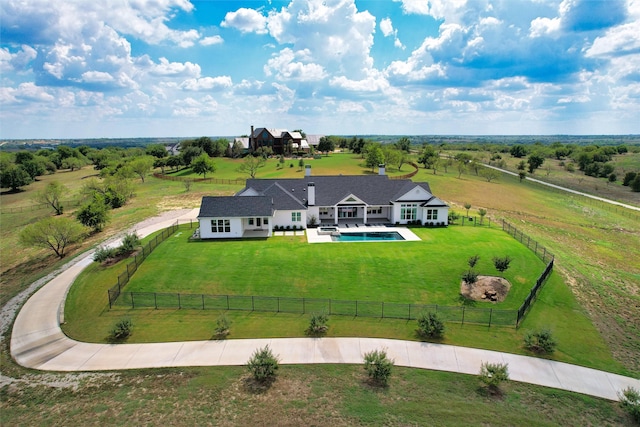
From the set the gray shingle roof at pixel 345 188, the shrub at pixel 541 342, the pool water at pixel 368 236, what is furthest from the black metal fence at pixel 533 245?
the shrub at pixel 541 342

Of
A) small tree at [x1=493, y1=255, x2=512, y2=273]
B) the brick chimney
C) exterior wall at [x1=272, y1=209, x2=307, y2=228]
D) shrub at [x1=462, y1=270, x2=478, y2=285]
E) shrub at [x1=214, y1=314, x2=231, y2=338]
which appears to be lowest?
shrub at [x1=214, y1=314, x2=231, y2=338]

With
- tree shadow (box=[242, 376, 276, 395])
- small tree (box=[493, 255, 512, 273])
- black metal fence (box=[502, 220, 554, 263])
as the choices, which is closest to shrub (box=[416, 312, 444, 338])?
tree shadow (box=[242, 376, 276, 395])

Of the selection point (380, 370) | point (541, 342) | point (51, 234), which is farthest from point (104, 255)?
point (541, 342)

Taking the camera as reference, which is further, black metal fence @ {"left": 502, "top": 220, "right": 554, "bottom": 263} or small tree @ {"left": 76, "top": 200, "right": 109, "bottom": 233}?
small tree @ {"left": 76, "top": 200, "right": 109, "bottom": 233}

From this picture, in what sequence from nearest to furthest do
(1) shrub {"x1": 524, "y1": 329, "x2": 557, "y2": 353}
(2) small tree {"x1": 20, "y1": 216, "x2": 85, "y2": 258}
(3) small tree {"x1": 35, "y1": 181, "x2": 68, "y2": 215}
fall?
(1) shrub {"x1": 524, "y1": 329, "x2": 557, "y2": 353}
(2) small tree {"x1": 20, "y1": 216, "x2": 85, "y2": 258}
(3) small tree {"x1": 35, "y1": 181, "x2": 68, "y2": 215}

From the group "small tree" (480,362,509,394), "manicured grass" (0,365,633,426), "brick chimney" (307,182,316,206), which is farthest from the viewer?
"brick chimney" (307,182,316,206)

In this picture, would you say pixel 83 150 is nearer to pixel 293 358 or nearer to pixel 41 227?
pixel 41 227

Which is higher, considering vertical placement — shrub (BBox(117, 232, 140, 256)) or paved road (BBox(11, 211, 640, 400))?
shrub (BBox(117, 232, 140, 256))

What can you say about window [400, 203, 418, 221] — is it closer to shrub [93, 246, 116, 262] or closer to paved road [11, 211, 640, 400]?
paved road [11, 211, 640, 400]
